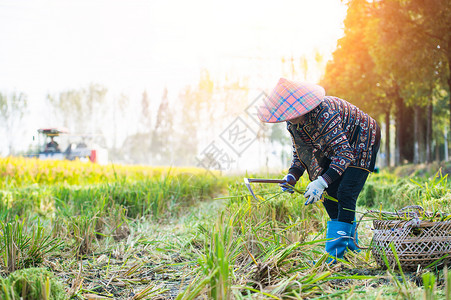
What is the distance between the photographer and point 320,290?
181cm

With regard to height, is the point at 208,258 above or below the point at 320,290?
above

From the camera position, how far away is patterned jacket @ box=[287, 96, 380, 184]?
2.48 metres

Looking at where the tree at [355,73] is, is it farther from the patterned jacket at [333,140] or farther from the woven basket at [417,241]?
the woven basket at [417,241]

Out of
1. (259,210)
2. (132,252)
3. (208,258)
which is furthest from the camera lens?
(259,210)

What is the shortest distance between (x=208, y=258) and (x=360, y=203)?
4.84 meters

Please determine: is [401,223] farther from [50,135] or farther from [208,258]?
[50,135]

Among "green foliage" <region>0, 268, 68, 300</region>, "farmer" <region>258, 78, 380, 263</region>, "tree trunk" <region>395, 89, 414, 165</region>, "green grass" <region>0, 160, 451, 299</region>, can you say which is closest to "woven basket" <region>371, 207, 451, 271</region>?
"green grass" <region>0, 160, 451, 299</region>

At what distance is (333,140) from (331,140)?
0.04ft

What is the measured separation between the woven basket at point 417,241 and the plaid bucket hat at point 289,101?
85cm

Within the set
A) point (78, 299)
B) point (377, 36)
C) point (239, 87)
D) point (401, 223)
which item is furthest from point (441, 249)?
point (239, 87)

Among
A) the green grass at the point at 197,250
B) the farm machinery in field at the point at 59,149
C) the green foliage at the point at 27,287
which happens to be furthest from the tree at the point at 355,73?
the green foliage at the point at 27,287

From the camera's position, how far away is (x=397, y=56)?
30.9 ft

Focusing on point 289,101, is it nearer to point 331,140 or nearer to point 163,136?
point 331,140

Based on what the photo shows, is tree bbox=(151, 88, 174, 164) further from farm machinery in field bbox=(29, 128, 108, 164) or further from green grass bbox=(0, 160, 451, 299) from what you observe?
green grass bbox=(0, 160, 451, 299)
